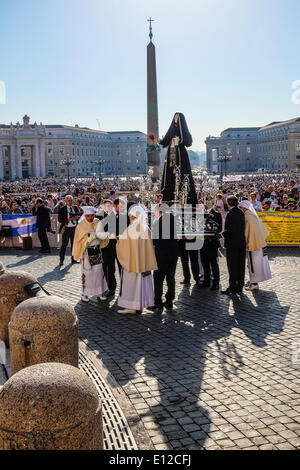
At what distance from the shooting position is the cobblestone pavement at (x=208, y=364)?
415 cm

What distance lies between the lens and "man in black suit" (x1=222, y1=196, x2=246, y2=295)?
8797 mm

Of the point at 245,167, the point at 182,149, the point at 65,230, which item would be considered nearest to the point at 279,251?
A: the point at 182,149

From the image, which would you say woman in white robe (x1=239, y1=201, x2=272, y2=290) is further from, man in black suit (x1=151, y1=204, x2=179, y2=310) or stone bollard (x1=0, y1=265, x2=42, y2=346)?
stone bollard (x1=0, y1=265, x2=42, y2=346)

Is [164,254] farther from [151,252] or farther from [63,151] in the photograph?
[63,151]

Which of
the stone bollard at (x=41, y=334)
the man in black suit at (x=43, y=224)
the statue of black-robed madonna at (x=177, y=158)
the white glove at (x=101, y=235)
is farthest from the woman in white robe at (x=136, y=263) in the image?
the man in black suit at (x=43, y=224)

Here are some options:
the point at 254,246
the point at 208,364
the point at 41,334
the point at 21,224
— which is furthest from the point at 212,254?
the point at 21,224

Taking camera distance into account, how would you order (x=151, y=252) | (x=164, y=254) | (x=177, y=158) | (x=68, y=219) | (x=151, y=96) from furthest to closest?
(x=151, y=96) < (x=68, y=219) < (x=177, y=158) < (x=164, y=254) < (x=151, y=252)

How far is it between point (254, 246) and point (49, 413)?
Result: 22.2 ft

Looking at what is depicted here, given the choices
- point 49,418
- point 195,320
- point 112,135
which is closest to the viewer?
point 49,418

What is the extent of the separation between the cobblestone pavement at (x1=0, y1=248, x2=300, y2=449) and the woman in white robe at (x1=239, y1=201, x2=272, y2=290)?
9.8 inches

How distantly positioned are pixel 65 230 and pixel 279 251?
5553 mm

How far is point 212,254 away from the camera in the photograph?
30.2ft

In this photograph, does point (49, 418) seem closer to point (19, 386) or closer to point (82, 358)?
point (19, 386)

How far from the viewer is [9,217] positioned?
51.8ft
